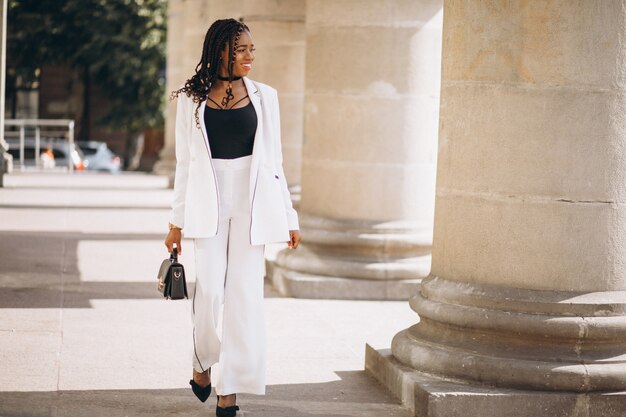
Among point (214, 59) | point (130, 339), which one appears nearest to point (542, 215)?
point (214, 59)

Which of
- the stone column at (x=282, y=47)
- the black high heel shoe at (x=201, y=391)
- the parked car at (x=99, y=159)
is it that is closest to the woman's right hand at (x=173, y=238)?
the black high heel shoe at (x=201, y=391)

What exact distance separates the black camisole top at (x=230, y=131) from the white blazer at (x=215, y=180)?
0.04 m

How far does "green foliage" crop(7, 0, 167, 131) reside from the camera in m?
39.9

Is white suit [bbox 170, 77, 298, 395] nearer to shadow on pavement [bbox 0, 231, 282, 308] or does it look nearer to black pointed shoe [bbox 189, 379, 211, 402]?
black pointed shoe [bbox 189, 379, 211, 402]

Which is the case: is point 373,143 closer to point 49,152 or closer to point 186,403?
point 186,403

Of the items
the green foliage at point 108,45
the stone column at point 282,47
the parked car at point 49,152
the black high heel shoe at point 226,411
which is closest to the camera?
the black high heel shoe at point 226,411

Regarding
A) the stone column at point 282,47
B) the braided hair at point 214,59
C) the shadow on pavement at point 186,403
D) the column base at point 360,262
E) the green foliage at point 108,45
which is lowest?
the shadow on pavement at point 186,403

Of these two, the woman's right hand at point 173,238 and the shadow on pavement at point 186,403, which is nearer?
the woman's right hand at point 173,238

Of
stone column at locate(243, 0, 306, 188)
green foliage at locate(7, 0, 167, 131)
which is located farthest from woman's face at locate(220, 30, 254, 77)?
green foliage at locate(7, 0, 167, 131)

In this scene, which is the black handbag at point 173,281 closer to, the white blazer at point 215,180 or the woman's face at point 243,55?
the white blazer at point 215,180

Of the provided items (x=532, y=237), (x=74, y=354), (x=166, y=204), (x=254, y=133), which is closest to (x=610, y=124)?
(x=532, y=237)

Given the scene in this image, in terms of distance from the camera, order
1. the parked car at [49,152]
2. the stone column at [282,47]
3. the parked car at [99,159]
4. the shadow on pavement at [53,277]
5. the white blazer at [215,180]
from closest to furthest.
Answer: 1. the white blazer at [215,180]
2. the shadow on pavement at [53,277]
3. the stone column at [282,47]
4. the parked car at [49,152]
5. the parked car at [99,159]

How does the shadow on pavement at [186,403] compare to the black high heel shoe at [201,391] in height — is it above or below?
below

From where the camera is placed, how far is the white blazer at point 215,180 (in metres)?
6.12
